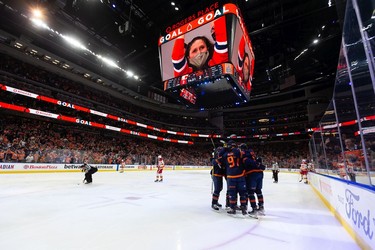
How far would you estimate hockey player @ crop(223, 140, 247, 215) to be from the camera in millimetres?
4441

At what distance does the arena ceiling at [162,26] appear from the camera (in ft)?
36.2

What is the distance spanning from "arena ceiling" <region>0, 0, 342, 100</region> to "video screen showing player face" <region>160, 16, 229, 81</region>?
2.59 metres

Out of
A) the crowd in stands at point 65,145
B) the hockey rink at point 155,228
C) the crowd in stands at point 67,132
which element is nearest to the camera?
the hockey rink at point 155,228

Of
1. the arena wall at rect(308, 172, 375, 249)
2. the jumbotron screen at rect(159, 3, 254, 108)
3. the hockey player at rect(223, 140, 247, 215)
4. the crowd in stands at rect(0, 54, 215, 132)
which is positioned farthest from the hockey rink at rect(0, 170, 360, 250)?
the crowd in stands at rect(0, 54, 215, 132)

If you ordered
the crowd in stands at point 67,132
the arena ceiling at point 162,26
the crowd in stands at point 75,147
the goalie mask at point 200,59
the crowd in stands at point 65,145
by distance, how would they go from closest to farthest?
the goalie mask at point 200,59
the arena ceiling at point 162,26
the crowd in stands at point 65,145
the crowd in stands at point 75,147
the crowd in stands at point 67,132

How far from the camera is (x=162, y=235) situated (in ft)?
9.98

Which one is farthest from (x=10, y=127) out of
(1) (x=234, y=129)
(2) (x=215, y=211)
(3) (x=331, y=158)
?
(1) (x=234, y=129)

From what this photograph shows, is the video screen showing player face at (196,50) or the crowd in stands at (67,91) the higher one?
the crowd in stands at (67,91)

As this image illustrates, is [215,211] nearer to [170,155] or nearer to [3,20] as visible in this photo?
[3,20]

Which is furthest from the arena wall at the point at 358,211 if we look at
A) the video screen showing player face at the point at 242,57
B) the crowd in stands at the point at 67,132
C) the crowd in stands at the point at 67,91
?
the crowd in stands at the point at 67,91

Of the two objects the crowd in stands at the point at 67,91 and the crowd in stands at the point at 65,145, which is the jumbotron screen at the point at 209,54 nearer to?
the crowd in stands at the point at 65,145

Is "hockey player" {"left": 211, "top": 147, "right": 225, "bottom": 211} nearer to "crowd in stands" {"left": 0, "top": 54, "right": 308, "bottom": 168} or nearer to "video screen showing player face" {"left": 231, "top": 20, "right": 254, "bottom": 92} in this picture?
"video screen showing player face" {"left": 231, "top": 20, "right": 254, "bottom": 92}

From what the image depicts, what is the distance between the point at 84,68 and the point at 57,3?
17030mm

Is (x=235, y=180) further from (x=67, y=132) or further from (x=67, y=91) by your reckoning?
(x=67, y=91)
